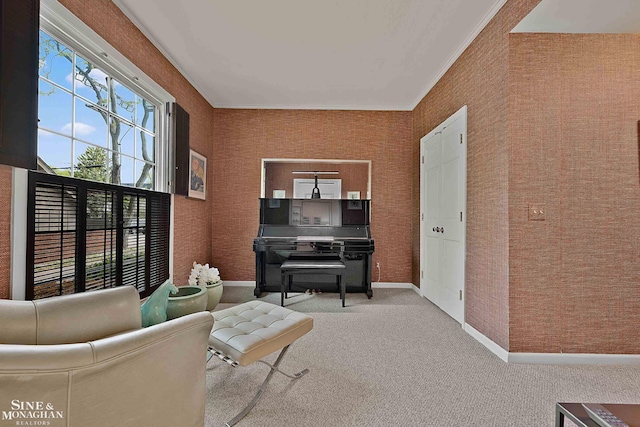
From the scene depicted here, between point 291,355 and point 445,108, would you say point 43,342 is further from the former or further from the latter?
point 445,108

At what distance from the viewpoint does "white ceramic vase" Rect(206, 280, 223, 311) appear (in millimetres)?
2951

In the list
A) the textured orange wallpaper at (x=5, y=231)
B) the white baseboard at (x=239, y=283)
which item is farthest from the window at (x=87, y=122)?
the white baseboard at (x=239, y=283)

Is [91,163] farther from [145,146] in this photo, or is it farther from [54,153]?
[145,146]

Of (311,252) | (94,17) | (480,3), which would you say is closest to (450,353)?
(311,252)

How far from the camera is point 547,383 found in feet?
5.88

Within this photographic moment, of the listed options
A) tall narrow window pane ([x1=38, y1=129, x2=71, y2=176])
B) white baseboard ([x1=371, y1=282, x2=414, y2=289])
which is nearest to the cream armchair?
tall narrow window pane ([x1=38, y1=129, x2=71, y2=176])

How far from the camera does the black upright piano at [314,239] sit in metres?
3.57

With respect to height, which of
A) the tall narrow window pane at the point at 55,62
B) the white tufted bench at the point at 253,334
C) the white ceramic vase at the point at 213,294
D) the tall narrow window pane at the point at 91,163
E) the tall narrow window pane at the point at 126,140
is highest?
the tall narrow window pane at the point at 55,62

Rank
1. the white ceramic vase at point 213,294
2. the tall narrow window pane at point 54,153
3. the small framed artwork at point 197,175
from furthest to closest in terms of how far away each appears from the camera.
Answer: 1. the small framed artwork at point 197,175
2. the white ceramic vase at point 213,294
3. the tall narrow window pane at point 54,153

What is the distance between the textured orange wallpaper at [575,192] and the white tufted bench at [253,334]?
1.58 meters

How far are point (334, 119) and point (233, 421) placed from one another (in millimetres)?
3657

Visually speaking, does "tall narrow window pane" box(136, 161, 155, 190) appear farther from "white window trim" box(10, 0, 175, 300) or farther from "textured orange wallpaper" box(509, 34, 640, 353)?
"textured orange wallpaper" box(509, 34, 640, 353)

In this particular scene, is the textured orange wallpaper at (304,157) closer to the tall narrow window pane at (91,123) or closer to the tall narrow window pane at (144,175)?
the tall narrow window pane at (144,175)

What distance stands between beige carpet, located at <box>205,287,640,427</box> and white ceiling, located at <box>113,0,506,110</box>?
257 centimetres
